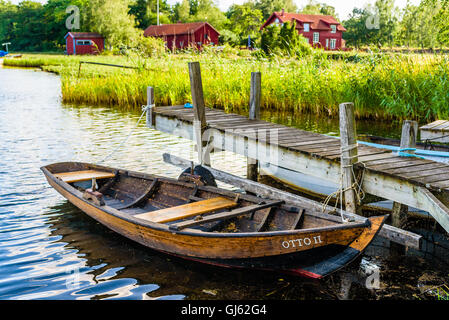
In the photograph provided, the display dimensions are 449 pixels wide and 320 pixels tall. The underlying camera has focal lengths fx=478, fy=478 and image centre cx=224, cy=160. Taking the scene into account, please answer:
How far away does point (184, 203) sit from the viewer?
7.08m

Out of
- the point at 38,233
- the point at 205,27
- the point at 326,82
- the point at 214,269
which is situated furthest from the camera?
the point at 205,27

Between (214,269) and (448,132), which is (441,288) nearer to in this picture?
(214,269)

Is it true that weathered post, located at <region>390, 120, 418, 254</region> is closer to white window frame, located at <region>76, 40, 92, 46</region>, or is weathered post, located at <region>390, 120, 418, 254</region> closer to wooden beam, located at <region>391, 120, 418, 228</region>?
wooden beam, located at <region>391, 120, 418, 228</region>

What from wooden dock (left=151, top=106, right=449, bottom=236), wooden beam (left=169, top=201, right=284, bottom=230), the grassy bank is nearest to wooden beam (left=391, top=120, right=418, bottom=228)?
wooden dock (left=151, top=106, right=449, bottom=236)

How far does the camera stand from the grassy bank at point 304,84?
533 inches

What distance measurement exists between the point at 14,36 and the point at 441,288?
356 ft

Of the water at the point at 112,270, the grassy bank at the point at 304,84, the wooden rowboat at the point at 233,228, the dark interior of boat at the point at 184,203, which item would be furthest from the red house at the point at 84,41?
the wooden rowboat at the point at 233,228

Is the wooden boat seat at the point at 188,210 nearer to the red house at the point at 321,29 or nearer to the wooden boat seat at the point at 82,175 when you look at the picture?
the wooden boat seat at the point at 82,175

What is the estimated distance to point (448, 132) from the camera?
25.3 ft

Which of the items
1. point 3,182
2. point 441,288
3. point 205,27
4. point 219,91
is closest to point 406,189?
point 441,288

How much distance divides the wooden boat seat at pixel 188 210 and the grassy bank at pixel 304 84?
8085 mm

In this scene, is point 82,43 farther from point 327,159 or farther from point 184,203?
point 327,159

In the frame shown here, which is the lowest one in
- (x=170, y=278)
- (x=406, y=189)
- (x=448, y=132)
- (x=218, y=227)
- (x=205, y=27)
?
(x=170, y=278)

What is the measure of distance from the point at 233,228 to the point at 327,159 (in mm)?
1544
